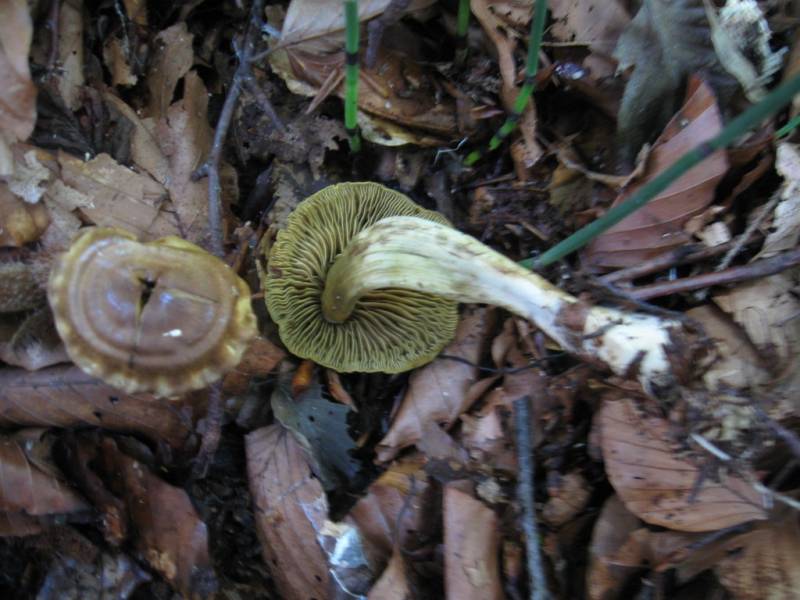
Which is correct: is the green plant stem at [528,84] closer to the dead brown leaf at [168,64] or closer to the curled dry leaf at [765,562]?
the dead brown leaf at [168,64]

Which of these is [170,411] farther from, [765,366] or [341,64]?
[765,366]

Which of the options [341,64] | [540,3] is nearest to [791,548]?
[540,3]

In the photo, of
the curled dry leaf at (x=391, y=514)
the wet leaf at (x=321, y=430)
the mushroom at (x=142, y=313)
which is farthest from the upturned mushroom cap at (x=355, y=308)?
the mushroom at (x=142, y=313)

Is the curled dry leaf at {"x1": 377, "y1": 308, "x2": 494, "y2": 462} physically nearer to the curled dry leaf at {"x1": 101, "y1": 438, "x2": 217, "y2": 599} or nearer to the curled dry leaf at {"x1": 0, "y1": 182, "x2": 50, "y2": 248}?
the curled dry leaf at {"x1": 101, "y1": 438, "x2": 217, "y2": 599}

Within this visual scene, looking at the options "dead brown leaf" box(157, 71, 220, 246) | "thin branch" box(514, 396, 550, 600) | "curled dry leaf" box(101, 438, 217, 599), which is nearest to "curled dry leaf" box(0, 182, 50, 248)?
"dead brown leaf" box(157, 71, 220, 246)

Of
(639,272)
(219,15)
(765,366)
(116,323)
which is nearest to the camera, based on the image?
(116,323)

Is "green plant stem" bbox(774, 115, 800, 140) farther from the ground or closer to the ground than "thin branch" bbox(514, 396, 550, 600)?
farther from the ground
